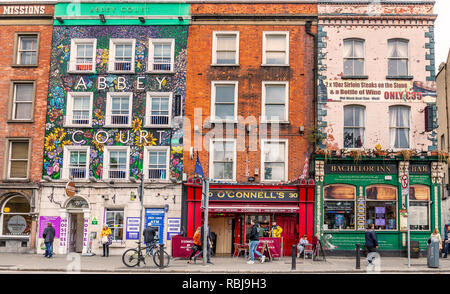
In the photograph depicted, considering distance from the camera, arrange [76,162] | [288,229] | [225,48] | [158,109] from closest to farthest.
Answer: [288,229], [76,162], [158,109], [225,48]

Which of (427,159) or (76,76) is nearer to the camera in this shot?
(427,159)

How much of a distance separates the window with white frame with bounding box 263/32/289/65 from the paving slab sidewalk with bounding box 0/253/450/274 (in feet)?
33.8

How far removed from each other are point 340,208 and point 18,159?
1702cm

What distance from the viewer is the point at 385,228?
25.7m

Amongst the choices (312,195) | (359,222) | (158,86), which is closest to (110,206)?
(158,86)

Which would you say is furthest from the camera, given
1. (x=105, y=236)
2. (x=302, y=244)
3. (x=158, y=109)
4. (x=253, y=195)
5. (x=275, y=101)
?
(x=158, y=109)

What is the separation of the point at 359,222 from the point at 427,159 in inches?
182

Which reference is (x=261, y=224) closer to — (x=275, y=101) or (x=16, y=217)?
(x=275, y=101)

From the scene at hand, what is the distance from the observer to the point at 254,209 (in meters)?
25.6

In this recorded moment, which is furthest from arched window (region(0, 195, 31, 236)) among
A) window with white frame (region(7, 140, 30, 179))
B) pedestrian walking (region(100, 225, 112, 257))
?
pedestrian walking (region(100, 225, 112, 257))

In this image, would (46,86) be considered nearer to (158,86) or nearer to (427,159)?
(158,86)

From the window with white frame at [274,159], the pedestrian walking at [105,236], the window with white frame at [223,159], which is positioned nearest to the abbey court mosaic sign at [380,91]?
the window with white frame at [274,159]

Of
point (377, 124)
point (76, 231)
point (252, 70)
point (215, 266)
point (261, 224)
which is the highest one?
point (252, 70)

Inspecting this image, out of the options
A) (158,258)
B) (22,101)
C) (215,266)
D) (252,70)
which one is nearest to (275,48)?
(252,70)
